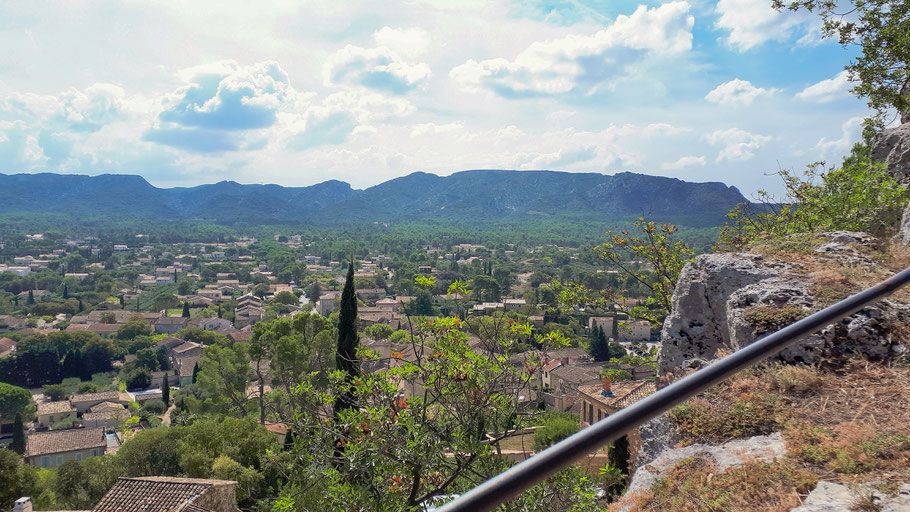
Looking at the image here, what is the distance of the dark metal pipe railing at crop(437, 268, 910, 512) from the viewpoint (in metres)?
0.77

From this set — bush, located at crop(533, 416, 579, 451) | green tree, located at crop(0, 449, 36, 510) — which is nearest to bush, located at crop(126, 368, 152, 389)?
green tree, located at crop(0, 449, 36, 510)

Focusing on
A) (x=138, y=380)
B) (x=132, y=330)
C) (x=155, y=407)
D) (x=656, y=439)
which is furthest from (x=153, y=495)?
(x=132, y=330)

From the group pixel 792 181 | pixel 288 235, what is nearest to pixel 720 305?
pixel 792 181

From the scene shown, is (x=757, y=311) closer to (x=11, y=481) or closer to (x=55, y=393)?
(x=11, y=481)

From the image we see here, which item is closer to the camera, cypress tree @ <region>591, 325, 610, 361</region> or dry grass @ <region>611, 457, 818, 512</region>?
dry grass @ <region>611, 457, 818, 512</region>

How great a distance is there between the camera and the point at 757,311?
4520 millimetres

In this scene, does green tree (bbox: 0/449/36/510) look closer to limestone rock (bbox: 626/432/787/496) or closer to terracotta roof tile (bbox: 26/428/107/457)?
terracotta roof tile (bbox: 26/428/107/457)

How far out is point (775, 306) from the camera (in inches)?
179

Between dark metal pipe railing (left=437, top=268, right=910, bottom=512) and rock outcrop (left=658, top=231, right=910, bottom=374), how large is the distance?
3.16 metres

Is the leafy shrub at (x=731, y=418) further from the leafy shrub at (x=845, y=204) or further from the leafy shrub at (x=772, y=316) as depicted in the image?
the leafy shrub at (x=845, y=204)

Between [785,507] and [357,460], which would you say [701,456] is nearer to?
[785,507]

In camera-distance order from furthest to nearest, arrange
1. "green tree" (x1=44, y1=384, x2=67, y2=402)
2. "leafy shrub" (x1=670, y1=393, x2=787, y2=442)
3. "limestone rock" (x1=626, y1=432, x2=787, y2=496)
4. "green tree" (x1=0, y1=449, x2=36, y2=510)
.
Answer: "green tree" (x1=44, y1=384, x2=67, y2=402)
"green tree" (x1=0, y1=449, x2=36, y2=510)
"leafy shrub" (x1=670, y1=393, x2=787, y2=442)
"limestone rock" (x1=626, y1=432, x2=787, y2=496)

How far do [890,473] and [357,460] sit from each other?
150 inches

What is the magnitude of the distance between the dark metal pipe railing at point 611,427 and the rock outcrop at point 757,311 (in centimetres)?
316
